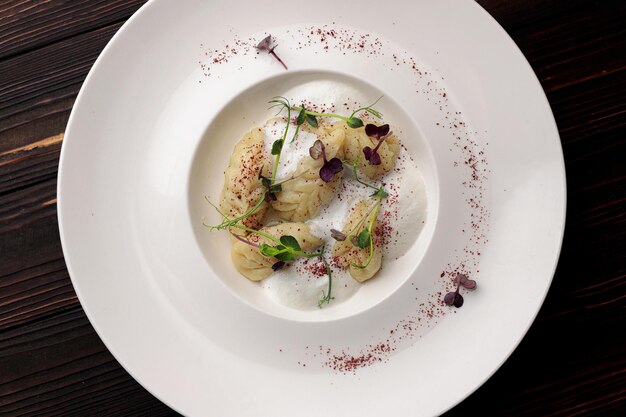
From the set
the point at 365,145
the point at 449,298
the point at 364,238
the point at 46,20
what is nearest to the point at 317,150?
the point at 365,145

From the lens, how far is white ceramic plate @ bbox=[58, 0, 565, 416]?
1291mm

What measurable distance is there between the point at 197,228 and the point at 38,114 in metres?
0.66

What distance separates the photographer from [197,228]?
1.33 metres

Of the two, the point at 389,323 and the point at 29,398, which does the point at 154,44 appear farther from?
the point at 29,398

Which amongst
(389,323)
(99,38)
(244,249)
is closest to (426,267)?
(389,323)

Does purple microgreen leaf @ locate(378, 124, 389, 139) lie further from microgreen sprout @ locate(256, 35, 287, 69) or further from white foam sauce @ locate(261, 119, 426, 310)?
microgreen sprout @ locate(256, 35, 287, 69)

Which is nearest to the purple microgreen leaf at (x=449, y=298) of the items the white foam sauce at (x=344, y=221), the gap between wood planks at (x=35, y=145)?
the white foam sauce at (x=344, y=221)

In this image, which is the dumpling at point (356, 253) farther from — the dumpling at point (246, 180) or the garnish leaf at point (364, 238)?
the dumpling at point (246, 180)

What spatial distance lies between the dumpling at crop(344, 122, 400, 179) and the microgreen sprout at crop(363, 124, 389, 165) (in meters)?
0.01

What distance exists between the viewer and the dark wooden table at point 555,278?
5.05 feet

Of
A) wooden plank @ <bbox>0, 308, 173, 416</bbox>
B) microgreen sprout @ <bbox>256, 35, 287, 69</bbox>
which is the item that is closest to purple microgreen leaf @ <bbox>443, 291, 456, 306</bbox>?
microgreen sprout @ <bbox>256, 35, 287, 69</bbox>

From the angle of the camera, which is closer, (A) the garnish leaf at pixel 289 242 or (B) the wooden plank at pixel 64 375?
(A) the garnish leaf at pixel 289 242

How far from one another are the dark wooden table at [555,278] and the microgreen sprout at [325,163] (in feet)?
2.22

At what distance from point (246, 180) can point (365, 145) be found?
31 centimetres
